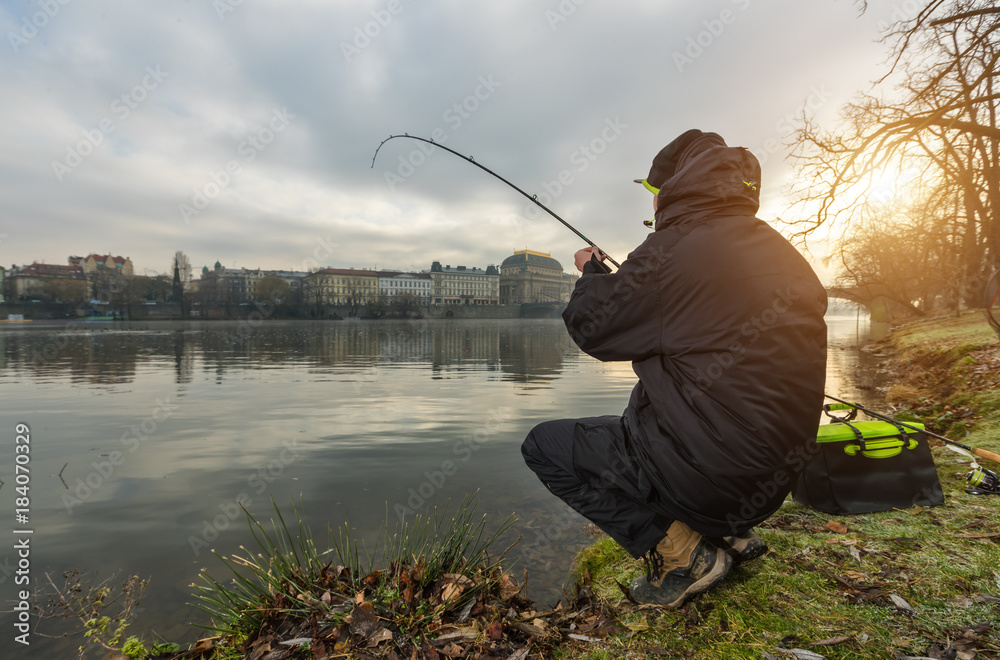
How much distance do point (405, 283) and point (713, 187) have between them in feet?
549

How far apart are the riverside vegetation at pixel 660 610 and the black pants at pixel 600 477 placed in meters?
0.44

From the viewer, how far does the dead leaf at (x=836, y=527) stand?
135 inches

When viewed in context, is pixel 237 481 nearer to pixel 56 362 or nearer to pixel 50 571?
pixel 50 571

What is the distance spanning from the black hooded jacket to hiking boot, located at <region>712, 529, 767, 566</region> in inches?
19.4

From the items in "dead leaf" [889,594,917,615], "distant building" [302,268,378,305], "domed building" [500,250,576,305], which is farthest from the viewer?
"domed building" [500,250,576,305]

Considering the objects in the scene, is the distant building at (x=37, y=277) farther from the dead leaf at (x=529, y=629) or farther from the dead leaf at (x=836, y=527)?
the dead leaf at (x=836, y=527)

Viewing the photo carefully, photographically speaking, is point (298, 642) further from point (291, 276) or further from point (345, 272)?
point (291, 276)

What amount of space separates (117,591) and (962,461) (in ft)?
25.0

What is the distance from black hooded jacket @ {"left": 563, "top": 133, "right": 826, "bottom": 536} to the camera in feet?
7.22

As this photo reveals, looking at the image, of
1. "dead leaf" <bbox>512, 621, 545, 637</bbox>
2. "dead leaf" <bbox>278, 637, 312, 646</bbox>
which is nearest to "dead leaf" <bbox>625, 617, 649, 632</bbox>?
"dead leaf" <bbox>512, 621, 545, 637</bbox>

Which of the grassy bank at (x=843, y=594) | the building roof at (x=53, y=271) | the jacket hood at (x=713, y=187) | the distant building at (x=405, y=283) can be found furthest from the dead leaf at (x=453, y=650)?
the building roof at (x=53, y=271)

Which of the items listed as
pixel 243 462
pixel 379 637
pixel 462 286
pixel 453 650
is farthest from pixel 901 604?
pixel 462 286

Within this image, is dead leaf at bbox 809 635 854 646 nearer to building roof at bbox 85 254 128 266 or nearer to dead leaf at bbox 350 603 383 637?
dead leaf at bbox 350 603 383 637

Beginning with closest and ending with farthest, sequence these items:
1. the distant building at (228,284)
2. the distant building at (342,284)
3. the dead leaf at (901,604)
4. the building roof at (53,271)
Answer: the dead leaf at (901,604) < the distant building at (228,284) < the building roof at (53,271) < the distant building at (342,284)
